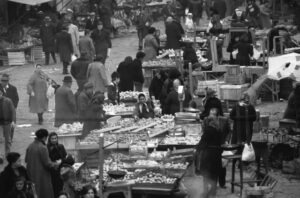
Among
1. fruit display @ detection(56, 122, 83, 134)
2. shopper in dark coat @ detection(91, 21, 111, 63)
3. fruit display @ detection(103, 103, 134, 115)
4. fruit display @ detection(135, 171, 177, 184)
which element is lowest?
fruit display @ detection(135, 171, 177, 184)

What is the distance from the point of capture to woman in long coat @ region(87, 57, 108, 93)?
94.1ft

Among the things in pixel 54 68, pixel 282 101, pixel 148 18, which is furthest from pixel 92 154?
pixel 148 18

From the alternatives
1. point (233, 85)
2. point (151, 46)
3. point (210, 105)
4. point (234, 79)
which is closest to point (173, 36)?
point (151, 46)

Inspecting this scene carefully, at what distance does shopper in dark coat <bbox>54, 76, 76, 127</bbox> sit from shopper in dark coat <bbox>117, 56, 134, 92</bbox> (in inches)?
152

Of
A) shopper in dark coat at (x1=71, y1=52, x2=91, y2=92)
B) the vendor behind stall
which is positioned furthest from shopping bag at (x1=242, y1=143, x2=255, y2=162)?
shopper in dark coat at (x1=71, y1=52, x2=91, y2=92)

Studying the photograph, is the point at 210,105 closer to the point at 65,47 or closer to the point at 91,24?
the point at 65,47

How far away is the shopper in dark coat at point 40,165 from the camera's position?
19984 mm

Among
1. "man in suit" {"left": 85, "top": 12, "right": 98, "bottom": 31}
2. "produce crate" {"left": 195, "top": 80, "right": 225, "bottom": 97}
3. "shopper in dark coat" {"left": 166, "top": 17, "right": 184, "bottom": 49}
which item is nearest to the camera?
"produce crate" {"left": 195, "top": 80, "right": 225, "bottom": 97}

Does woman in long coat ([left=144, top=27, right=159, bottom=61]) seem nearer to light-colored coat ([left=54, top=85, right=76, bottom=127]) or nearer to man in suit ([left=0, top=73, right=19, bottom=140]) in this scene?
man in suit ([left=0, top=73, right=19, bottom=140])

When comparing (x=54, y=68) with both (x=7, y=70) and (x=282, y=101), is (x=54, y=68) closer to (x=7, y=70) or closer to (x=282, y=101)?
(x=7, y=70)

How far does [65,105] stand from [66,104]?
0.03 meters

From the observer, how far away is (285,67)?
2834 cm

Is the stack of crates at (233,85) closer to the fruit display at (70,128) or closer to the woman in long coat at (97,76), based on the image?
the woman in long coat at (97,76)

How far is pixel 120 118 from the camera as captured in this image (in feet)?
84.3
